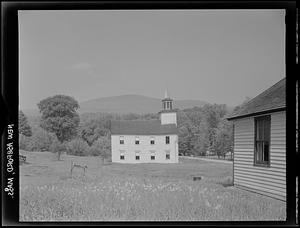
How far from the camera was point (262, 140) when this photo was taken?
188 inches

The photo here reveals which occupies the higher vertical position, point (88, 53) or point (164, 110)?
point (88, 53)

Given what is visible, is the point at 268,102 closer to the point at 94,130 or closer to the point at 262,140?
the point at 262,140

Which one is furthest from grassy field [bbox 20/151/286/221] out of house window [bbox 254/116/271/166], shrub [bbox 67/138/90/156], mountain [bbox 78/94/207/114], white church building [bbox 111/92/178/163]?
mountain [bbox 78/94/207/114]

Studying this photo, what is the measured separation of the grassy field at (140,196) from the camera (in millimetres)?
4770

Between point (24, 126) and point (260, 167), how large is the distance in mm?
2581

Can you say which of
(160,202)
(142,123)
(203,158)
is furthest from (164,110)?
(160,202)

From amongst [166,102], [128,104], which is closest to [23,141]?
[128,104]

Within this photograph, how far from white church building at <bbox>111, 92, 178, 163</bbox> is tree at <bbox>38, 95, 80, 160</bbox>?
1.52 ft

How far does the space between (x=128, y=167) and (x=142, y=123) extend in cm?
52

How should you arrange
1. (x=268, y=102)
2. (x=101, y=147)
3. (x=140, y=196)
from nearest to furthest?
(x=268, y=102)
(x=140, y=196)
(x=101, y=147)

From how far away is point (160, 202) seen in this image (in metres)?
4.79

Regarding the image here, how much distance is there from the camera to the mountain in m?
4.73
